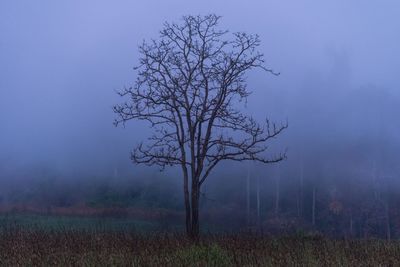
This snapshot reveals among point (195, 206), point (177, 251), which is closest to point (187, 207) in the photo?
point (195, 206)

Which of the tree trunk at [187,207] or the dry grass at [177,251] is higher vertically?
the tree trunk at [187,207]

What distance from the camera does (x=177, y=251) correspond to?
11.5 m

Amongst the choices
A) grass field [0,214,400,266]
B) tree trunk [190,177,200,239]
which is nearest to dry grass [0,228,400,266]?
grass field [0,214,400,266]

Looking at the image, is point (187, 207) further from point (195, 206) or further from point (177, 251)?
point (177, 251)

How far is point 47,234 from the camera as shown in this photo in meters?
16.0

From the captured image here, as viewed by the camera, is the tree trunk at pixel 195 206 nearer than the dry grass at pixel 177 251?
No

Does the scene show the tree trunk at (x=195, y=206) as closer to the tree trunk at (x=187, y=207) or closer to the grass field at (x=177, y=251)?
the tree trunk at (x=187, y=207)

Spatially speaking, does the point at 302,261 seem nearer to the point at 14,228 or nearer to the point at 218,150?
the point at 218,150

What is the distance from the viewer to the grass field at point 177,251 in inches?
408

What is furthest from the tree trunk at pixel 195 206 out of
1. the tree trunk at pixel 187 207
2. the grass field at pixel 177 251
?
the grass field at pixel 177 251

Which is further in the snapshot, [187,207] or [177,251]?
[187,207]

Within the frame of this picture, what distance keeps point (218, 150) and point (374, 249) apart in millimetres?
4784

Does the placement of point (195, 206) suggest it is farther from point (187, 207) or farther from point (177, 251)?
point (177, 251)

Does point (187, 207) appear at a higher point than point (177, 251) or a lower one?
higher
